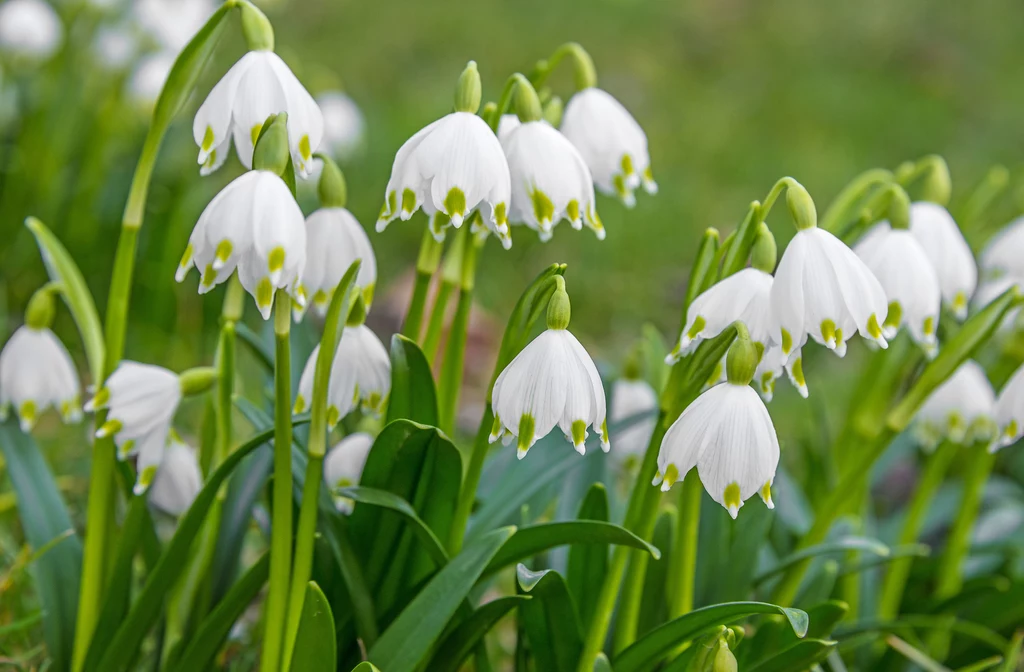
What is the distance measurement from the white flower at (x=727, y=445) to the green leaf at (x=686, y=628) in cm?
13

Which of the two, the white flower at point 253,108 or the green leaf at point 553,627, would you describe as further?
the green leaf at point 553,627

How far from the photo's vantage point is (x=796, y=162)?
473 cm

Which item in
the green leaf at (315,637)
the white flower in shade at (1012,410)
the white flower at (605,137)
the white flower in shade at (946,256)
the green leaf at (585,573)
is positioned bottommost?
the green leaf at (315,637)

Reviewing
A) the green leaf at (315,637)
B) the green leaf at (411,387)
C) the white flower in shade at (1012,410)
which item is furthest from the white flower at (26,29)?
the white flower in shade at (1012,410)

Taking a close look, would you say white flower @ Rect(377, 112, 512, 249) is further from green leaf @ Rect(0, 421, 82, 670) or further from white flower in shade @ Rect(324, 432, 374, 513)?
green leaf @ Rect(0, 421, 82, 670)

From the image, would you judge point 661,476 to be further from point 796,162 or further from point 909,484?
point 796,162

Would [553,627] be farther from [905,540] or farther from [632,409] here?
[905,540]

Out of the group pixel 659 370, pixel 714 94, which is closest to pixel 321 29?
pixel 714 94

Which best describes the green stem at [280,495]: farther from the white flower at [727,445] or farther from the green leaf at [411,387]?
the white flower at [727,445]

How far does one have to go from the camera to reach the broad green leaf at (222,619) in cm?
132

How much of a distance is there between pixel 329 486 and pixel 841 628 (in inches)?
30.9

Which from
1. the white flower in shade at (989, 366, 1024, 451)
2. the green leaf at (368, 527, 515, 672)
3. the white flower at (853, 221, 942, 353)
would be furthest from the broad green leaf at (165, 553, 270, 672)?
the white flower in shade at (989, 366, 1024, 451)

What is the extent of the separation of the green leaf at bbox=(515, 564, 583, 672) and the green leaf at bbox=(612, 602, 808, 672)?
58 millimetres

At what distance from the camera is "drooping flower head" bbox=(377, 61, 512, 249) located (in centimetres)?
107
